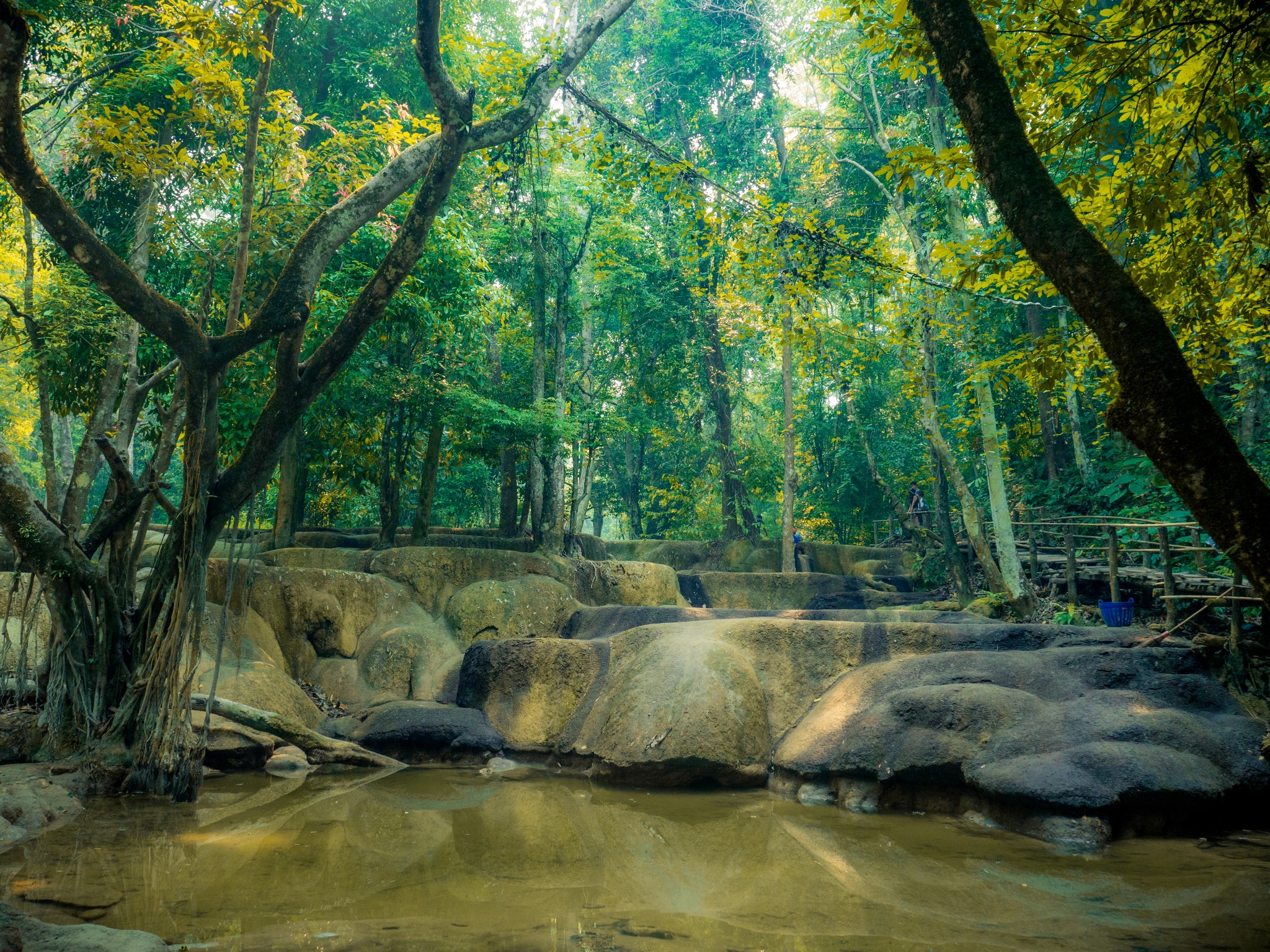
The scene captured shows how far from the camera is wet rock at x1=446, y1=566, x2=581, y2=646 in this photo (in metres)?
12.6

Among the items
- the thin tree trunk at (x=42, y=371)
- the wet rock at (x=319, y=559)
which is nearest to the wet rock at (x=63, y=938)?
the thin tree trunk at (x=42, y=371)

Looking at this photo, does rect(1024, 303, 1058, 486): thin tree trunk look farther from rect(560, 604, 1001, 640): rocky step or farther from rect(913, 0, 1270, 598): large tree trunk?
rect(913, 0, 1270, 598): large tree trunk

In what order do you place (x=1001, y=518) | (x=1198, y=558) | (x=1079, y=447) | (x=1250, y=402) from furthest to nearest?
Answer: 1. (x=1079, y=447)
2. (x=1001, y=518)
3. (x=1250, y=402)
4. (x=1198, y=558)

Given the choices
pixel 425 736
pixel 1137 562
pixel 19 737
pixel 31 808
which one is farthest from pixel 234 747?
pixel 1137 562

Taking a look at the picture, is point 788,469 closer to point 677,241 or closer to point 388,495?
point 677,241

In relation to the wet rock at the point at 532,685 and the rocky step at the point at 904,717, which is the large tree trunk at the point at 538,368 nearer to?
the rocky step at the point at 904,717

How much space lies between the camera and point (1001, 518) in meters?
12.4

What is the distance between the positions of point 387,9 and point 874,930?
17707 millimetres

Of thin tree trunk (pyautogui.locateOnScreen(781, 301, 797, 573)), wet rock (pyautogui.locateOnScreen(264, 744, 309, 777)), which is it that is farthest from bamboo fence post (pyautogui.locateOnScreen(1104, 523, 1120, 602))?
wet rock (pyautogui.locateOnScreen(264, 744, 309, 777))

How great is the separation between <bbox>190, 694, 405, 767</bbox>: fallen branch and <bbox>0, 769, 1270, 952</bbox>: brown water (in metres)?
0.91

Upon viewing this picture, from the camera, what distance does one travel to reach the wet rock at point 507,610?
12.6 metres

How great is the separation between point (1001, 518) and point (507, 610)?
7.91 meters

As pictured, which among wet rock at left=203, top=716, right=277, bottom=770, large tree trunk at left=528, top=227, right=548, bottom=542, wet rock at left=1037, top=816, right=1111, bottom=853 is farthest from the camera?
large tree trunk at left=528, top=227, right=548, bottom=542

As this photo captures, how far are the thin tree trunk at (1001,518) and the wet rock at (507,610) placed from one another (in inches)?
272
